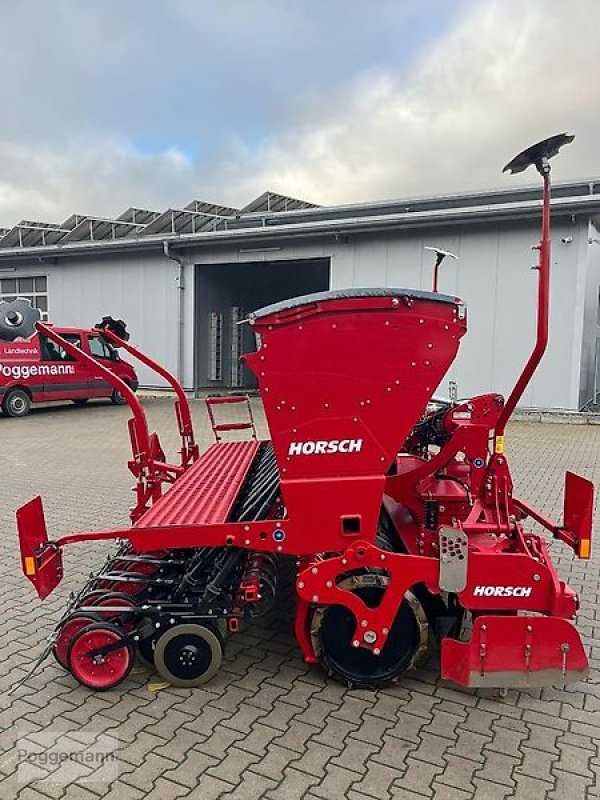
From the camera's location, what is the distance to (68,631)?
3.16 m

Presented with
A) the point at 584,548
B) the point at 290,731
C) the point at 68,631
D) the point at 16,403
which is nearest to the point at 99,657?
the point at 68,631

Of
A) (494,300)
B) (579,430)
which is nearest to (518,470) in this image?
(579,430)

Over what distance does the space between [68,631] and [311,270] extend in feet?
60.4

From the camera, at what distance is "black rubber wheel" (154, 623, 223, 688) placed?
10.2 ft

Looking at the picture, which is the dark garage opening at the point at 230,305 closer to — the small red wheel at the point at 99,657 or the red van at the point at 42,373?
the red van at the point at 42,373

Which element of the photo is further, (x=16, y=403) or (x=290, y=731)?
(x=16, y=403)

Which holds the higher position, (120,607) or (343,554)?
(343,554)

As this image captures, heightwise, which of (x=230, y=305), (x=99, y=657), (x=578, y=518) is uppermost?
(x=230, y=305)

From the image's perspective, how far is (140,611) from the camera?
10.2ft

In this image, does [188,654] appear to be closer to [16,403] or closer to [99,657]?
[99,657]

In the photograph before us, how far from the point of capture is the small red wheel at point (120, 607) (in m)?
3.15

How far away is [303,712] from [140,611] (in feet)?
3.00

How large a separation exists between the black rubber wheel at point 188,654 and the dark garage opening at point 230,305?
44.2ft

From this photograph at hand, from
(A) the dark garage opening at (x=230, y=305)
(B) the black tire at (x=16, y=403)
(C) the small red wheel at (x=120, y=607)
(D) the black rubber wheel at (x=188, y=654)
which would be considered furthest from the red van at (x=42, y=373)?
(D) the black rubber wheel at (x=188, y=654)
